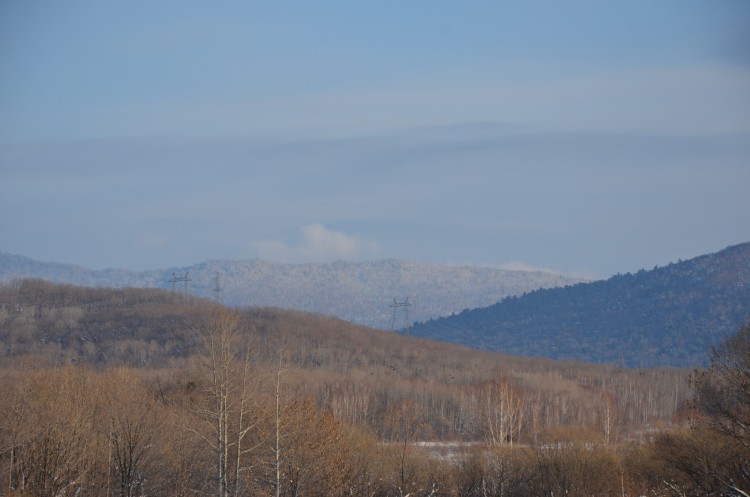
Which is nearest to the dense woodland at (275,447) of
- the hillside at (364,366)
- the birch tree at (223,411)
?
the birch tree at (223,411)

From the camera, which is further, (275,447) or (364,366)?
(364,366)

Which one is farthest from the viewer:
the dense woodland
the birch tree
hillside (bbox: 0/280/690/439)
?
hillside (bbox: 0/280/690/439)

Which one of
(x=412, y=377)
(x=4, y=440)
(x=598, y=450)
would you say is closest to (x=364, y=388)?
(x=412, y=377)

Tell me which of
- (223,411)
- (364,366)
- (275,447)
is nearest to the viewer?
(223,411)

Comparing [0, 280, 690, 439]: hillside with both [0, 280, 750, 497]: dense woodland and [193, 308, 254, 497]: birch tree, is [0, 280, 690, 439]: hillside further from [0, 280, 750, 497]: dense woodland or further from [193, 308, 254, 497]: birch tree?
[193, 308, 254, 497]: birch tree

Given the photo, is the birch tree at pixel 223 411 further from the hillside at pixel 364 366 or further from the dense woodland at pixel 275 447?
the hillside at pixel 364 366

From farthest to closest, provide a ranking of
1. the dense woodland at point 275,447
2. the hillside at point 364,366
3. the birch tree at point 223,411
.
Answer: the hillside at point 364,366 → the dense woodland at point 275,447 → the birch tree at point 223,411

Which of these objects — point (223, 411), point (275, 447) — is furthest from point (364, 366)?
point (223, 411)

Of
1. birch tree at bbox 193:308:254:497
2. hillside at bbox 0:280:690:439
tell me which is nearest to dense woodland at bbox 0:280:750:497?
birch tree at bbox 193:308:254:497

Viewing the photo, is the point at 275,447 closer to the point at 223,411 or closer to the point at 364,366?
the point at 223,411

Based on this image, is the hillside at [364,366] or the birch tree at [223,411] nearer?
the birch tree at [223,411]

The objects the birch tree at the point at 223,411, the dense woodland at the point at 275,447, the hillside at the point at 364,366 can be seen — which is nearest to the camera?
the birch tree at the point at 223,411

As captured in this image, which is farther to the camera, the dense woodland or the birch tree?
the dense woodland

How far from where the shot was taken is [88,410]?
62344 mm
